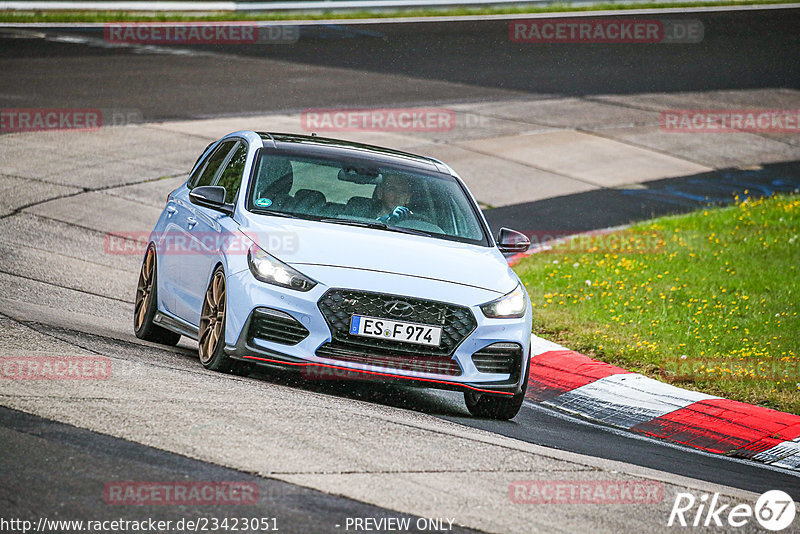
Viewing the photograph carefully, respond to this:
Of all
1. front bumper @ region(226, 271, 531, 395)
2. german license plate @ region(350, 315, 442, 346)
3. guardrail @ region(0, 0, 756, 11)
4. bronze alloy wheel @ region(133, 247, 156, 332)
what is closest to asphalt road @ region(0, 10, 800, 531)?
bronze alloy wheel @ region(133, 247, 156, 332)

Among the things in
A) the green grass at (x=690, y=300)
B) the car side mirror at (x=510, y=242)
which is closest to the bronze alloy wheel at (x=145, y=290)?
the car side mirror at (x=510, y=242)

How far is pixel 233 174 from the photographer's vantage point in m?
9.08

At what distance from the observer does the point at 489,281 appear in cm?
798

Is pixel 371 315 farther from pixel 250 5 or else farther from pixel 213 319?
pixel 250 5

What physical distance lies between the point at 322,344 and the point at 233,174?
208 centimetres

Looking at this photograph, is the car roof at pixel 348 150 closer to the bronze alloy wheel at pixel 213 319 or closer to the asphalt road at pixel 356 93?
the bronze alloy wheel at pixel 213 319

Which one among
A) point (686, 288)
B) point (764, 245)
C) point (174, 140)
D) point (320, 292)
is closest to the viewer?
point (320, 292)

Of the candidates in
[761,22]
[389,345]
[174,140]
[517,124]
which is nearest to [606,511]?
[389,345]

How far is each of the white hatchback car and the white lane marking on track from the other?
3.64 ft

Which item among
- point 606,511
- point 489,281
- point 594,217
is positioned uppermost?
point 489,281

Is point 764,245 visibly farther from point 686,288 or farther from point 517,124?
point 517,124

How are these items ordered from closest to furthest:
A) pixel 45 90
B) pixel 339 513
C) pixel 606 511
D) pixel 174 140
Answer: pixel 339 513, pixel 606 511, pixel 174 140, pixel 45 90

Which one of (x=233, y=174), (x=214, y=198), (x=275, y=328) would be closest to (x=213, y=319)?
(x=275, y=328)

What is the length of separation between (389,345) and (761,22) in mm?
31153
